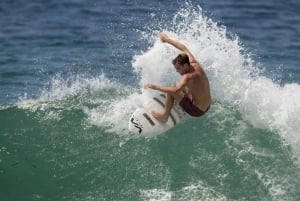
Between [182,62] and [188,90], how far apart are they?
59cm

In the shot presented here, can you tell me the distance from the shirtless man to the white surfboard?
0.11m

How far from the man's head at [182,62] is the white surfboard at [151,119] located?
0.85 meters

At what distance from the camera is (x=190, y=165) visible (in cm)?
1145

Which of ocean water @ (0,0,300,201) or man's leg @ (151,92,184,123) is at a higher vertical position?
man's leg @ (151,92,184,123)

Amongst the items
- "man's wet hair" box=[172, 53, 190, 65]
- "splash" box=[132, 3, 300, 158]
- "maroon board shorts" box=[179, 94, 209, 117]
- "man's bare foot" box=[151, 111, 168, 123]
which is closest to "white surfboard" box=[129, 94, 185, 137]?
"man's bare foot" box=[151, 111, 168, 123]

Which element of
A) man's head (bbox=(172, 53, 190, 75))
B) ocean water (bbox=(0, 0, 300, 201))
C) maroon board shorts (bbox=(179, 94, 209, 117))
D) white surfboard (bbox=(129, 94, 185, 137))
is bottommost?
ocean water (bbox=(0, 0, 300, 201))

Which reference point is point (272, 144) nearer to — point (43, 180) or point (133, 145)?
point (133, 145)

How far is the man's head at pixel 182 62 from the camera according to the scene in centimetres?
1058

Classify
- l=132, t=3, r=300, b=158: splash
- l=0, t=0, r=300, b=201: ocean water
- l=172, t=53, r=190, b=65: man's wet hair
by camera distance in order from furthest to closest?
l=132, t=3, r=300, b=158: splash → l=0, t=0, r=300, b=201: ocean water → l=172, t=53, r=190, b=65: man's wet hair

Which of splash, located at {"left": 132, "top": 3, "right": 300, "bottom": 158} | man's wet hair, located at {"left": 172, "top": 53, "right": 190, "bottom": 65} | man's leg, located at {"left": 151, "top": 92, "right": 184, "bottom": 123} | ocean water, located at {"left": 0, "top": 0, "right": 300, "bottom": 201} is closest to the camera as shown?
man's wet hair, located at {"left": 172, "top": 53, "right": 190, "bottom": 65}

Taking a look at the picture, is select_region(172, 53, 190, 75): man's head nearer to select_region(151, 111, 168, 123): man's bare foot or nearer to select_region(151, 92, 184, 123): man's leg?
select_region(151, 92, 184, 123): man's leg

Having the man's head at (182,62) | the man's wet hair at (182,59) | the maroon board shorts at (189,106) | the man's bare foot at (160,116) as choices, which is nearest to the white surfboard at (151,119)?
the man's bare foot at (160,116)

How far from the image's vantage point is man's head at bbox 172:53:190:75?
34.7 feet

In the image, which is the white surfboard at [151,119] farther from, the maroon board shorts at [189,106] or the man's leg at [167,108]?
the maroon board shorts at [189,106]
